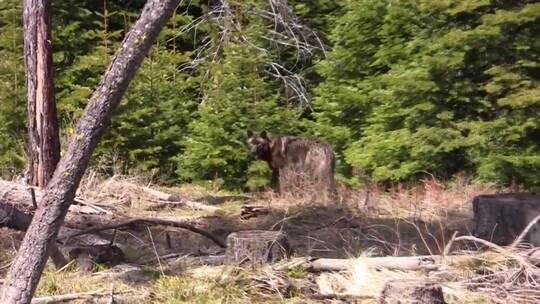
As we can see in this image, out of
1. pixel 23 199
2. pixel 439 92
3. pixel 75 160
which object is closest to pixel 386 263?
pixel 75 160

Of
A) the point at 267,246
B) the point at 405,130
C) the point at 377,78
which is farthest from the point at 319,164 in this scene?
the point at 267,246

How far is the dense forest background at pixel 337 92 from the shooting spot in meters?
12.7

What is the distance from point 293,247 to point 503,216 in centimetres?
213

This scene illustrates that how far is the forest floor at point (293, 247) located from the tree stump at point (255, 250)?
0.12 m

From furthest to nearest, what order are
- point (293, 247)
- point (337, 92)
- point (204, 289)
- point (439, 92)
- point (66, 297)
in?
1. point (337, 92)
2. point (439, 92)
3. point (293, 247)
4. point (204, 289)
5. point (66, 297)

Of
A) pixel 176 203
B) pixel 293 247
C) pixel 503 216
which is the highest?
pixel 503 216

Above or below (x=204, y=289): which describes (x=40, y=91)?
above

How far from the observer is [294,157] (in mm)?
12891

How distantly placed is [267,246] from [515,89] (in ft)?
25.9

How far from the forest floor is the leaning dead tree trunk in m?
0.86

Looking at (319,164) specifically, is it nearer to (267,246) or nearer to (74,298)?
(267,246)

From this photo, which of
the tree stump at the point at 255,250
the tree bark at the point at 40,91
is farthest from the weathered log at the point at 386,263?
the tree bark at the point at 40,91

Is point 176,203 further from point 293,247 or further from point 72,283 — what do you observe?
point 72,283

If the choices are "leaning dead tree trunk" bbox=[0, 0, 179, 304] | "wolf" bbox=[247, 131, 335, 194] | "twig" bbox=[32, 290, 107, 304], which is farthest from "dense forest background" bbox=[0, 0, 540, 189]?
"leaning dead tree trunk" bbox=[0, 0, 179, 304]
